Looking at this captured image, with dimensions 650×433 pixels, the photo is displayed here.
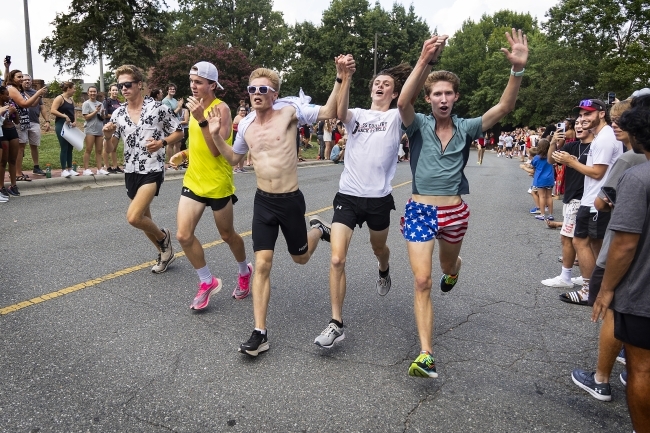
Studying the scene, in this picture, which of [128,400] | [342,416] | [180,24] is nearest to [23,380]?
[128,400]

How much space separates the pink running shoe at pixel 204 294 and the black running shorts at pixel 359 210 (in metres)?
1.21

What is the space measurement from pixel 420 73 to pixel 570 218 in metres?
3.11

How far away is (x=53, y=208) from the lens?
28.6 feet

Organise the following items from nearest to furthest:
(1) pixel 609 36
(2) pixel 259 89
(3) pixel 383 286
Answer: (2) pixel 259 89 → (3) pixel 383 286 → (1) pixel 609 36

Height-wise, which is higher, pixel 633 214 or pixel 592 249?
pixel 633 214

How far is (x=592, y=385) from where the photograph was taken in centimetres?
335

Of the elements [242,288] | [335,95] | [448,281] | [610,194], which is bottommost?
[242,288]

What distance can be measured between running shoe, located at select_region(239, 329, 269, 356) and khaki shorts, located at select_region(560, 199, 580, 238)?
11.8 feet

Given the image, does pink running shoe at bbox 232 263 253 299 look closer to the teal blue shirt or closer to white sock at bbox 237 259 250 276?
white sock at bbox 237 259 250 276

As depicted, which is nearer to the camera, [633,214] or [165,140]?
[633,214]

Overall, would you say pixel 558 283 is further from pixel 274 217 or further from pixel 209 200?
pixel 209 200

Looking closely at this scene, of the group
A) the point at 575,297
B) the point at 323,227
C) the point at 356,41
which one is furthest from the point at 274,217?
the point at 356,41

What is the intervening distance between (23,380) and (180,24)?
6945 centimetres

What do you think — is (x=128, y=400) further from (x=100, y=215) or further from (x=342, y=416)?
(x=100, y=215)
